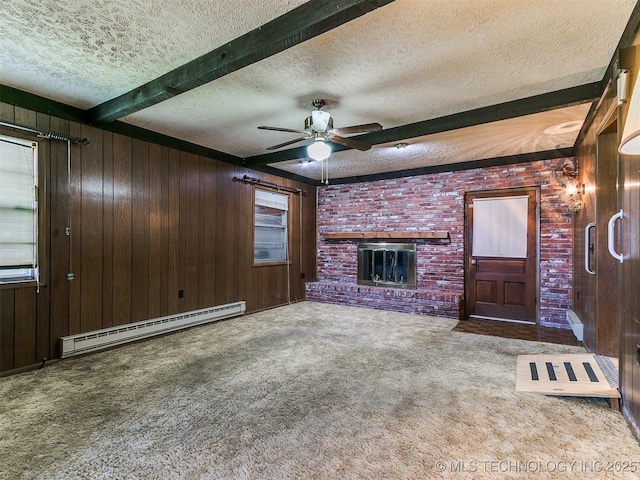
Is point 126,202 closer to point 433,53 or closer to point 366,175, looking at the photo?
point 433,53

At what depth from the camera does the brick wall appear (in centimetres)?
464

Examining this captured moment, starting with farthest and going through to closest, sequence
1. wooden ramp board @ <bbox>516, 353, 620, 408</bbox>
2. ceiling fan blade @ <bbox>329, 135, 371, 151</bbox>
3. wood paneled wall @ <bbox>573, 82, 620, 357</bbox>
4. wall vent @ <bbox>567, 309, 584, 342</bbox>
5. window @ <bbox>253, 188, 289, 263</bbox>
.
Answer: window @ <bbox>253, 188, 289, 263</bbox> < wall vent @ <bbox>567, 309, 584, 342</bbox> < ceiling fan blade @ <bbox>329, 135, 371, 151</bbox> < wood paneled wall @ <bbox>573, 82, 620, 357</bbox> < wooden ramp board @ <bbox>516, 353, 620, 408</bbox>

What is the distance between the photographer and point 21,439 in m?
1.91

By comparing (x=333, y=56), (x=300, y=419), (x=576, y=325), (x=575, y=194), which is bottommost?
(x=300, y=419)

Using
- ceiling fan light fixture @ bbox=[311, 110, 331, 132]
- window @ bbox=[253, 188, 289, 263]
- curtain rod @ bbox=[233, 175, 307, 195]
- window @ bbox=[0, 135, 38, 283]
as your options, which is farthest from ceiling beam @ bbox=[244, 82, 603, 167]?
window @ bbox=[0, 135, 38, 283]

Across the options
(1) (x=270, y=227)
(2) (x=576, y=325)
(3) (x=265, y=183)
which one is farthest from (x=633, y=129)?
(1) (x=270, y=227)

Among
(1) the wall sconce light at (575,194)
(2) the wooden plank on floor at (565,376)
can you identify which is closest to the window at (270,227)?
(2) the wooden plank on floor at (565,376)

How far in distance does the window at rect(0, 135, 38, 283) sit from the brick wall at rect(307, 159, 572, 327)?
14.1ft

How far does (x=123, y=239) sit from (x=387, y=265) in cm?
422

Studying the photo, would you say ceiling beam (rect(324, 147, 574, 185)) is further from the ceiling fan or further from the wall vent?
the ceiling fan

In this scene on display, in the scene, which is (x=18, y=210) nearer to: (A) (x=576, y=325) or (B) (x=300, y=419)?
(B) (x=300, y=419)

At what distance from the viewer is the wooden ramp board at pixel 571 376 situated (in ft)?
7.54

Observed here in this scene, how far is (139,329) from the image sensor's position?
3.82 metres

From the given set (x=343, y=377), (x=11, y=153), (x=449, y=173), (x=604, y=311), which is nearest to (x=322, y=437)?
(x=343, y=377)
